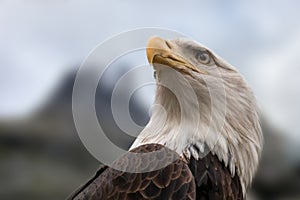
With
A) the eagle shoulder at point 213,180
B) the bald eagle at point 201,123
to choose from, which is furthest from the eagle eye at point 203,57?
the eagle shoulder at point 213,180

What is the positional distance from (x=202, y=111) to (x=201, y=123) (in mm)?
46

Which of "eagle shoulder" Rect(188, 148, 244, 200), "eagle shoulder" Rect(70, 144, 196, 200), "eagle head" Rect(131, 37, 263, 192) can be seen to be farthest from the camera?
"eagle head" Rect(131, 37, 263, 192)

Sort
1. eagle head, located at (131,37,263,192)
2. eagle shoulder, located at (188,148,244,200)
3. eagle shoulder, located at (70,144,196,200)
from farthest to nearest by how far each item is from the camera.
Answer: eagle head, located at (131,37,263,192), eagle shoulder, located at (188,148,244,200), eagle shoulder, located at (70,144,196,200)

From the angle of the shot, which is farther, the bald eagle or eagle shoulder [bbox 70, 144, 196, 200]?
the bald eagle

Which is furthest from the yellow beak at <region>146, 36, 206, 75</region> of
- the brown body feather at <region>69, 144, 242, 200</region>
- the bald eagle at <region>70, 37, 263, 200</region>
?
the brown body feather at <region>69, 144, 242, 200</region>

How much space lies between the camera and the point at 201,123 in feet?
8.46

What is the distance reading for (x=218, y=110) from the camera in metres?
2.59

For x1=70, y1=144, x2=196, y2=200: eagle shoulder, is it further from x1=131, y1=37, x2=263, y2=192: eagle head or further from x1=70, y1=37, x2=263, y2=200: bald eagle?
x1=131, y1=37, x2=263, y2=192: eagle head

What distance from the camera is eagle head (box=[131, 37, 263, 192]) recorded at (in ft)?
8.29

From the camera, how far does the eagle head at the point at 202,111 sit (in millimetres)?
2527

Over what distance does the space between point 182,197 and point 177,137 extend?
1.07 feet

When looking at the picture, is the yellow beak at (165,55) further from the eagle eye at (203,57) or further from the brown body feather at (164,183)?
the brown body feather at (164,183)

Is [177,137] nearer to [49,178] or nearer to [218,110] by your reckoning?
[218,110]

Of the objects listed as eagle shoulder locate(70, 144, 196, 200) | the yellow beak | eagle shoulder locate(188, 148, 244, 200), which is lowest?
eagle shoulder locate(188, 148, 244, 200)
